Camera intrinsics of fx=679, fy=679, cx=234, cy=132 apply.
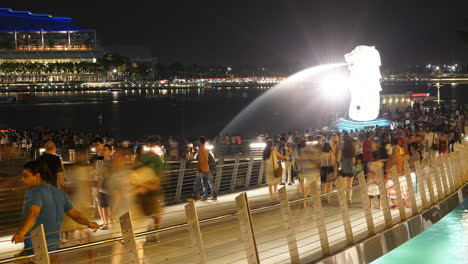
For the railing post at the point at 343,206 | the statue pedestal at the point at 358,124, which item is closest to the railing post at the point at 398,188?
the railing post at the point at 343,206

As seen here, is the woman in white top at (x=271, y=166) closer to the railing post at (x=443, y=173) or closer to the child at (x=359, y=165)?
the child at (x=359, y=165)

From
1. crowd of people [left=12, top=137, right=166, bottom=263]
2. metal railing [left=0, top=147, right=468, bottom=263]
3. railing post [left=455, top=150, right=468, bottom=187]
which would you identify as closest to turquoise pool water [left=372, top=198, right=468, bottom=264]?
metal railing [left=0, top=147, right=468, bottom=263]

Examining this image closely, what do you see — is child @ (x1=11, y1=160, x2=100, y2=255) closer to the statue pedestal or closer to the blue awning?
the statue pedestal

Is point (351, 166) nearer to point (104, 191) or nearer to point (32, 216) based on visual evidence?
point (104, 191)

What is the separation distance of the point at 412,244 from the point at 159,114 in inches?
3640

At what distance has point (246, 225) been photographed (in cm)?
636

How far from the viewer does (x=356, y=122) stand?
134 ft

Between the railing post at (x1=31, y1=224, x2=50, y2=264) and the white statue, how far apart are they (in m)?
35.7

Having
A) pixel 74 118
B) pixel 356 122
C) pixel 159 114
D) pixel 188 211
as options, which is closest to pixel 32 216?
pixel 188 211

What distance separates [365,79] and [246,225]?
113 feet

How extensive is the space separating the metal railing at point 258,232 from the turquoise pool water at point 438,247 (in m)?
0.51

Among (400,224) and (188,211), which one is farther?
(400,224)

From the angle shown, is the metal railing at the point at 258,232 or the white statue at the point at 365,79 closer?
the metal railing at the point at 258,232

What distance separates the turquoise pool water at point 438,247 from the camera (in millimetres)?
11039
